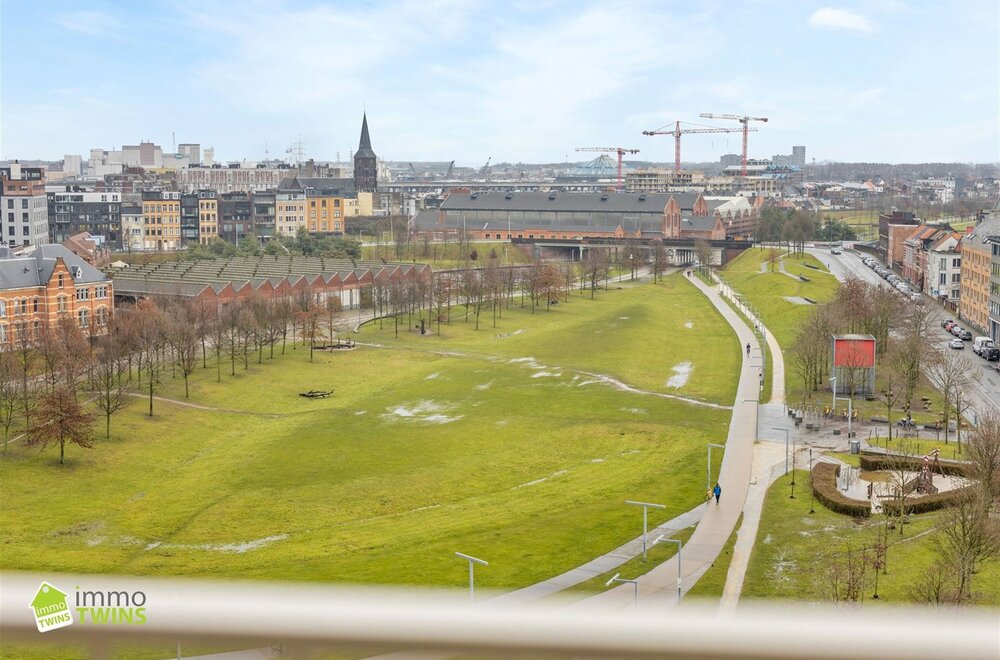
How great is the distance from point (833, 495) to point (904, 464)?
2.28m

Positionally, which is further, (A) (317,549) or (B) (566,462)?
(B) (566,462)

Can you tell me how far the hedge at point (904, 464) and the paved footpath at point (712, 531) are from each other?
2.25 m

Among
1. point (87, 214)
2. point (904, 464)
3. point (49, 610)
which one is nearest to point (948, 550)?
point (904, 464)

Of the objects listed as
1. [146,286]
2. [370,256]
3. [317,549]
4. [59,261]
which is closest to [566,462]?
[317,549]

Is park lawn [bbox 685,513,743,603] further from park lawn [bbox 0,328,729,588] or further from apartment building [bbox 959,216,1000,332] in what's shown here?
apartment building [bbox 959,216,1000,332]

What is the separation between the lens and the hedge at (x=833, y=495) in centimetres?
1881

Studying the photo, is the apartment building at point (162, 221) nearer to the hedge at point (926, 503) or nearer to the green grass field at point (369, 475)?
the green grass field at point (369, 475)

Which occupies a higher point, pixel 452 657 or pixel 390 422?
pixel 452 657

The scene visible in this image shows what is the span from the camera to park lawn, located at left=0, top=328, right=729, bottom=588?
55.3 feet

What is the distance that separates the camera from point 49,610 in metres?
2.13

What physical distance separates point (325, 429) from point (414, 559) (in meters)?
10.5

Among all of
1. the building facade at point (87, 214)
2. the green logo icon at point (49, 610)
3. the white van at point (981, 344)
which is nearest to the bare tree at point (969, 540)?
the green logo icon at point (49, 610)

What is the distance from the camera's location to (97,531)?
18562 millimetres

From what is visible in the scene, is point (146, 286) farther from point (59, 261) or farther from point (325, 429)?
point (325, 429)
